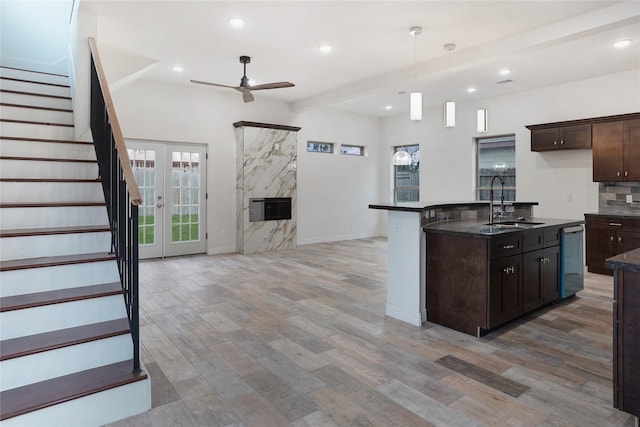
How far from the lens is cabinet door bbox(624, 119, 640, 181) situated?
549 centimetres

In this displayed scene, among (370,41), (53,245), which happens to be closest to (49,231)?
(53,245)

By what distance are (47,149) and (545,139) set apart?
23.4 ft

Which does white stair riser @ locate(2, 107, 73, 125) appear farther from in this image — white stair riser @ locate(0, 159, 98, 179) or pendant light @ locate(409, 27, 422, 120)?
pendant light @ locate(409, 27, 422, 120)

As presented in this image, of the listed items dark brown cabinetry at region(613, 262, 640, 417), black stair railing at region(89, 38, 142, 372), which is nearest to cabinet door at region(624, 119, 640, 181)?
dark brown cabinetry at region(613, 262, 640, 417)

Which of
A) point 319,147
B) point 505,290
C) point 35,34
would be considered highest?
point 35,34

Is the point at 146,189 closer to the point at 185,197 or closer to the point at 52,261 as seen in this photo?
the point at 185,197

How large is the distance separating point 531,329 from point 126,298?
11.1ft

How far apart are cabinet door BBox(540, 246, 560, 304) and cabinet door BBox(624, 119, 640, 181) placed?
2.60 meters

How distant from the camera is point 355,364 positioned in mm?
2787

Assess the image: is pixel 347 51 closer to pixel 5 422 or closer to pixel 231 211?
pixel 231 211

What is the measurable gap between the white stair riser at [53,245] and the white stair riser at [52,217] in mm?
284

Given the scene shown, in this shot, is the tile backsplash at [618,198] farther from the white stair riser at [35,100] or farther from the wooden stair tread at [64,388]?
the white stair riser at [35,100]

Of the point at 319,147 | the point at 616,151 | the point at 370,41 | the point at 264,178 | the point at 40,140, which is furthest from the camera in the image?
the point at 319,147

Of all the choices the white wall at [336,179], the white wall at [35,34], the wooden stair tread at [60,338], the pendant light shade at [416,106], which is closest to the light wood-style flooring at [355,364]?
the wooden stair tread at [60,338]
